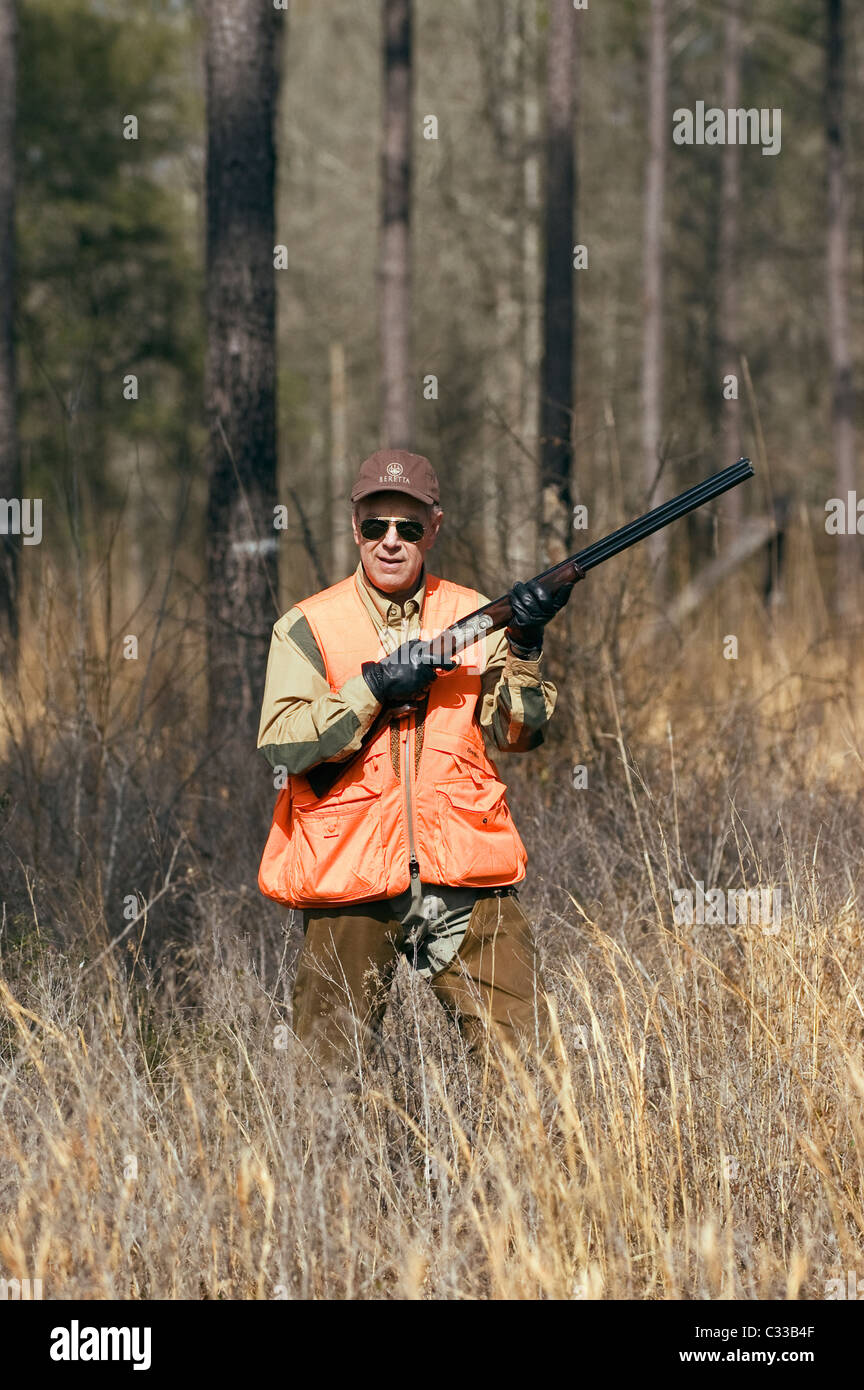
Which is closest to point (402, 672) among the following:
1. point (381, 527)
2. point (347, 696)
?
point (347, 696)

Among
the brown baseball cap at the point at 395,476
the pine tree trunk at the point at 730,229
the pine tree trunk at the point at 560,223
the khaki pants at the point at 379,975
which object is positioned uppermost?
the pine tree trunk at the point at 730,229

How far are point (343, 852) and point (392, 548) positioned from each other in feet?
2.41

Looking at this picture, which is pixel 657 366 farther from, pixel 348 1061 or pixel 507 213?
pixel 348 1061

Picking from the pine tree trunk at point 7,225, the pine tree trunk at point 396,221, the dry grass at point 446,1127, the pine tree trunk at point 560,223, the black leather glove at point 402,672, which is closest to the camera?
the dry grass at point 446,1127

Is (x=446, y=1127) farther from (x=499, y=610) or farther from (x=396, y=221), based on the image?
(x=396, y=221)

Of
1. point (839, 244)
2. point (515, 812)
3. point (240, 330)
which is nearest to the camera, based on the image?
point (515, 812)

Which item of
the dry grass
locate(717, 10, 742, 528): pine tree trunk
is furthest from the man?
locate(717, 10, 742, 528): pine tree trunk

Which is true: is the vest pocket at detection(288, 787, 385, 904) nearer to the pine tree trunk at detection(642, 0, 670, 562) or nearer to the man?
the man

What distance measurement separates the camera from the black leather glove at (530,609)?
3396 mm

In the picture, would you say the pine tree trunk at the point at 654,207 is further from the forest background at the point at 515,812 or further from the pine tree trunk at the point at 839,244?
the pine tree trunk at the point at 839,244

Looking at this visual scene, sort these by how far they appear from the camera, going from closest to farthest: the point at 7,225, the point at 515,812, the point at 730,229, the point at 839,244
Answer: the point at 515,812, the point at 7,225, the point at 839,244, the point at 730,229

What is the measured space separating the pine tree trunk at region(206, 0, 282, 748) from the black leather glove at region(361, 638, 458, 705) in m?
3.30

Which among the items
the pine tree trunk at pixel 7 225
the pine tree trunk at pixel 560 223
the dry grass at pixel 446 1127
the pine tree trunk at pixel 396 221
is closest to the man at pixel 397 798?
the dry grass at pixel 446 1127

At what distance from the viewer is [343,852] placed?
3434 mm
